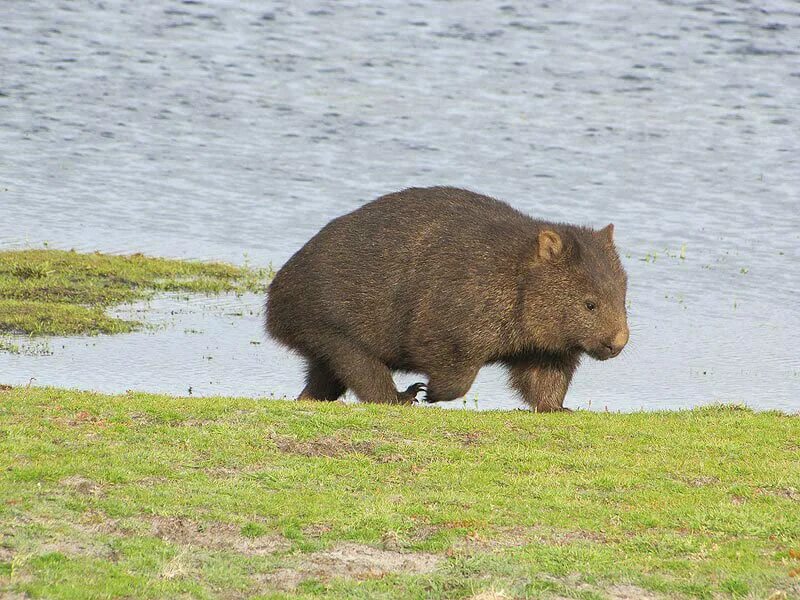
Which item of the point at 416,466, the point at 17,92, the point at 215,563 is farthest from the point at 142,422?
the point at 17,92

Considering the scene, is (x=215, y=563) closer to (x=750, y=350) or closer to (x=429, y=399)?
(x=429, y=399)

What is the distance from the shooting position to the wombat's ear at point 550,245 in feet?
43.5

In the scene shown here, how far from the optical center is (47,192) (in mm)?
27469

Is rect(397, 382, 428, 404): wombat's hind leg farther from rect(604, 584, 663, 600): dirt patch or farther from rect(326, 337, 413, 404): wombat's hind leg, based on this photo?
rect(604, 584, 663, 600): dirt patch

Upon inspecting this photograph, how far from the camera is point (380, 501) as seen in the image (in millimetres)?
10211

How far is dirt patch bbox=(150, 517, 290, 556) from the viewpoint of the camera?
934cm

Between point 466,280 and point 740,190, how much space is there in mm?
16542

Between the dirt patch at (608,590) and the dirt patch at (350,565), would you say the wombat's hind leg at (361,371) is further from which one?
the dirt patch at (608,590)

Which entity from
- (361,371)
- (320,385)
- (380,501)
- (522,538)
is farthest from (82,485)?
(320,385)

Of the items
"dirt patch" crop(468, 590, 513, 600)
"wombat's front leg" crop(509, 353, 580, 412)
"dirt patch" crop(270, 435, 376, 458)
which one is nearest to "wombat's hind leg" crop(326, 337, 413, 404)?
"wombat's front leg" crop(509, 353, 580, 412)

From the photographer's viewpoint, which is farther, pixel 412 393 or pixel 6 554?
pixel 412 393

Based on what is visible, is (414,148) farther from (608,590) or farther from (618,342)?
(608,590)

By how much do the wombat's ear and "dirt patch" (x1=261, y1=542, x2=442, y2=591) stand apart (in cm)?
457

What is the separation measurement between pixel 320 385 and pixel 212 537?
5.17 meters
